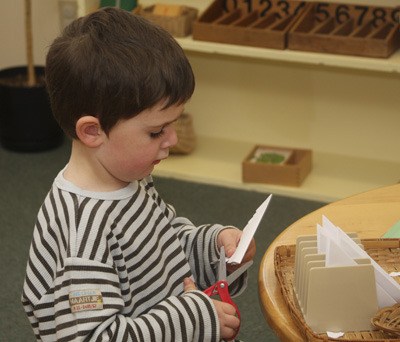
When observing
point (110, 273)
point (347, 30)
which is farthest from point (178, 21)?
point (110, 273)

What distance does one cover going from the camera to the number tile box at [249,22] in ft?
10.1

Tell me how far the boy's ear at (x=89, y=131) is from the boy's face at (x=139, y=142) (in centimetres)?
1

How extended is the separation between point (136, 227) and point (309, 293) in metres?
0.34

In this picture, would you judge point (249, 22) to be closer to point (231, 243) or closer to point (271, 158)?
point (271, 158)

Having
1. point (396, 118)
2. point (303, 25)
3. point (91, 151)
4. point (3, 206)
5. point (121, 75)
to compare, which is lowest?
point (3, 206)

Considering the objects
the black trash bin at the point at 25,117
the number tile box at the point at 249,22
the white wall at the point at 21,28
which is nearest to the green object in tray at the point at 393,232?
the number tile box at the point at 249,22

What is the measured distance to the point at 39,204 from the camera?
3.21m

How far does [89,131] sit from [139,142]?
78 millimetres

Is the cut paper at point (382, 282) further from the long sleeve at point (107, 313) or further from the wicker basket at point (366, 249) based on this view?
the long sleeve at point (107, 313)

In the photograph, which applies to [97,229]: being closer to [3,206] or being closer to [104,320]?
[104,320]

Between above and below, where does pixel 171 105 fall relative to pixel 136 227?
above

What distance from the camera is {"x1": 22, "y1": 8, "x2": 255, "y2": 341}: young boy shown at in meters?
1.24

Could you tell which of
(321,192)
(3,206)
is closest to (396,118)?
(321,192)

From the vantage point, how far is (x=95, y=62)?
1.24 meters
